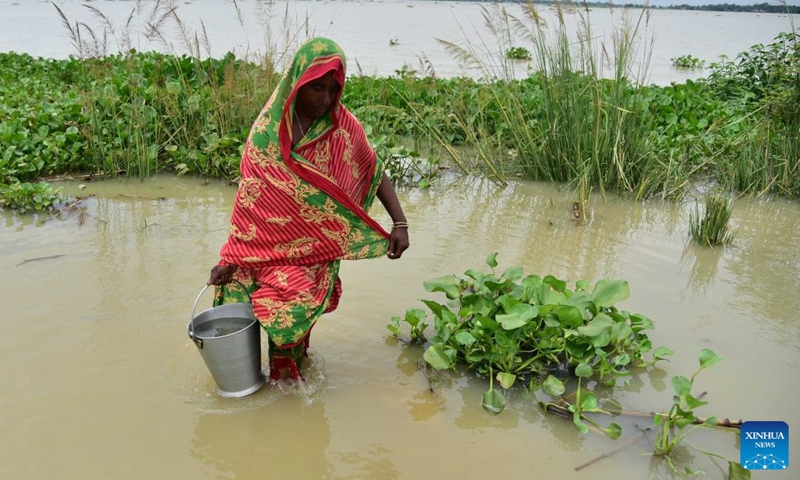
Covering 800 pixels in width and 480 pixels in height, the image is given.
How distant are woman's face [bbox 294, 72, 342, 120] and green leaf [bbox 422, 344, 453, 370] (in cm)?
106

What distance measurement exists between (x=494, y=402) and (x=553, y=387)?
245mm

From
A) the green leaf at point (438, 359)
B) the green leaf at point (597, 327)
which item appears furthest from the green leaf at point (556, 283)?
the green leaf at point (438, 359)

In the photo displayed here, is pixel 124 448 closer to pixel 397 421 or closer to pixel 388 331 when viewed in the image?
pixel 397 421

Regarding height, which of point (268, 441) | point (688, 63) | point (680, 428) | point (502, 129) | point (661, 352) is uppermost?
point (688, 63)

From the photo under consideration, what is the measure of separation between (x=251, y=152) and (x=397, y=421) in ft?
3.70

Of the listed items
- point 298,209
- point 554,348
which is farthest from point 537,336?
point 298,209

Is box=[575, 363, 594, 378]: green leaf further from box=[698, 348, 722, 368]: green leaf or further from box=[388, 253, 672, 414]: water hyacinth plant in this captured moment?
box=[698, 348, 722, 368]: green leaf

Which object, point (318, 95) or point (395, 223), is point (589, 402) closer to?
point (395, 223)

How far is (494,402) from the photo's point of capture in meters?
2.55

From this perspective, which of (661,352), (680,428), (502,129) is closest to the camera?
(680,428)

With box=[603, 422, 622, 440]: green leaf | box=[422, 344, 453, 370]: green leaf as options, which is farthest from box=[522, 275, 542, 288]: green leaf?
box=[603, 422, 622, 440]: green leaf

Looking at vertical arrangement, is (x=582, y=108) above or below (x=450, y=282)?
above

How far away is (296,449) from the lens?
2.33 metres

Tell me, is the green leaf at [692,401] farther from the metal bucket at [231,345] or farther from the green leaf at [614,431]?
the metal bucket at [231,345]
